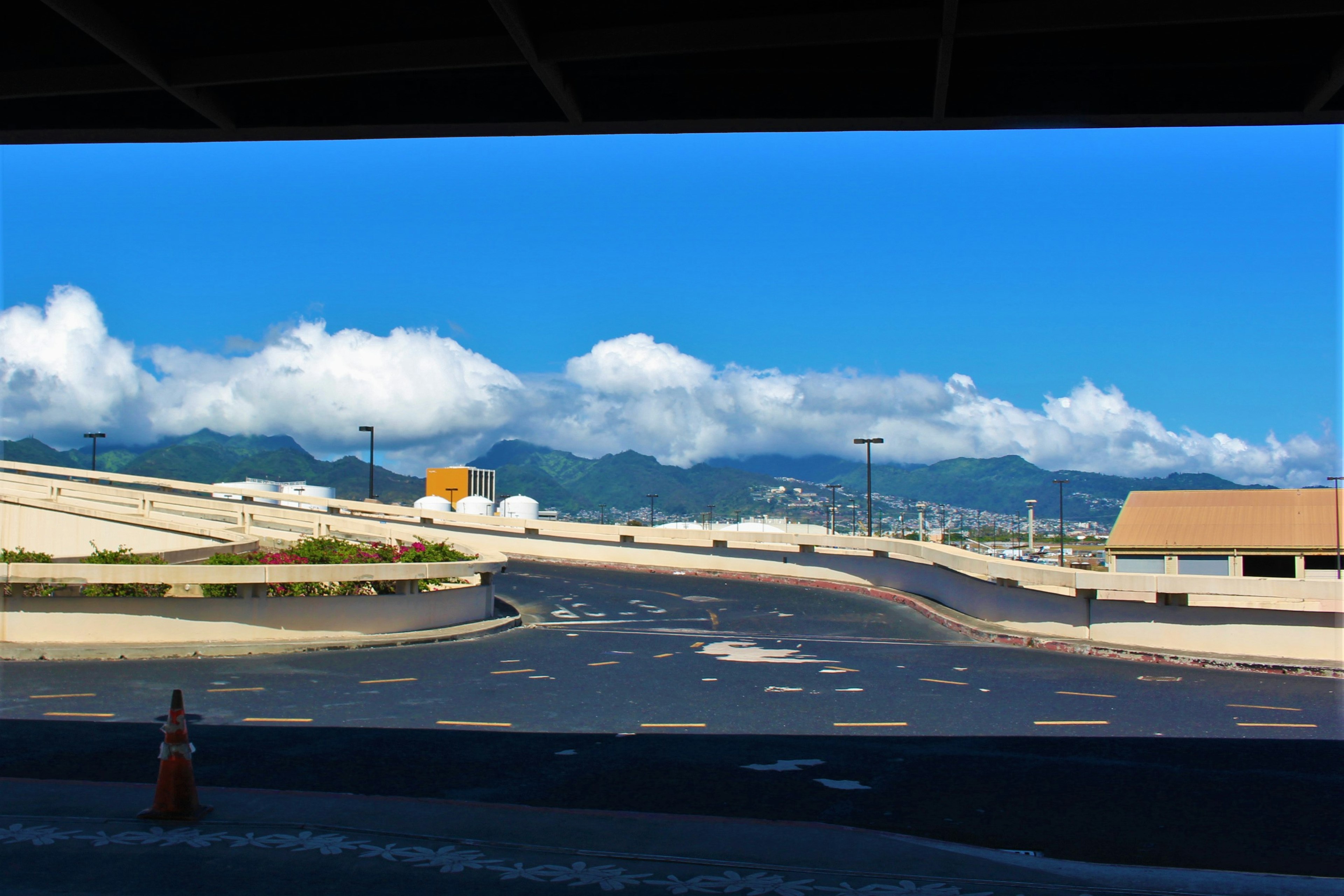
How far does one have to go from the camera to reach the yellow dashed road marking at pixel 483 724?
1142cm

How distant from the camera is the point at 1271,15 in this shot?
19.8ft

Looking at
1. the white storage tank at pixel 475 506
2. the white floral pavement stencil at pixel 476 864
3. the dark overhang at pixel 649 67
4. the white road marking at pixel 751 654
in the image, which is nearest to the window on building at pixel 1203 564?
the white storage tank at pixel 475 506

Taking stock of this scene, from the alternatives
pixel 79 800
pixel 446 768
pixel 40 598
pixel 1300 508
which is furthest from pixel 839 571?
pixel 1300 508

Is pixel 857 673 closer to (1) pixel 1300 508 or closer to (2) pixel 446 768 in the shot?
(2) pixel 446 768

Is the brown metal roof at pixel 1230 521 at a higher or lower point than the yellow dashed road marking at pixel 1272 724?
higher

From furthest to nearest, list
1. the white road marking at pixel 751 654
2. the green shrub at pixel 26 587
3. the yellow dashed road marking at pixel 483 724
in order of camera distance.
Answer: the white road marking at pixel 751 654 → the green shrub at pixel 26 587 → the yellow dashed road marking at pixel 483 724

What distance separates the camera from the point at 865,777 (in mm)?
9227

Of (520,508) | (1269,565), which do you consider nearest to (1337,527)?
(1269,565)

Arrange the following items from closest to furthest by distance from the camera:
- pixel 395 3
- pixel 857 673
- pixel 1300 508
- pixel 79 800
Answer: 1. pixel 395 3
2. pixel 79 800
3. pixel 857 673
4. pixel 1300 508

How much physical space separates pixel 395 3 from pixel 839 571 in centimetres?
3123

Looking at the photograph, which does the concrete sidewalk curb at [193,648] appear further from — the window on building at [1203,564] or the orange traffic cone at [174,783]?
the window on building at [1203,564]

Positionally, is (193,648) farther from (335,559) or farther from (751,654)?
(751,654)

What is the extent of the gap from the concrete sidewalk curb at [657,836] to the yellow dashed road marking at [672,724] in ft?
11.6

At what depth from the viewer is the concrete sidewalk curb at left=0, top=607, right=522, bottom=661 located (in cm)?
1581
